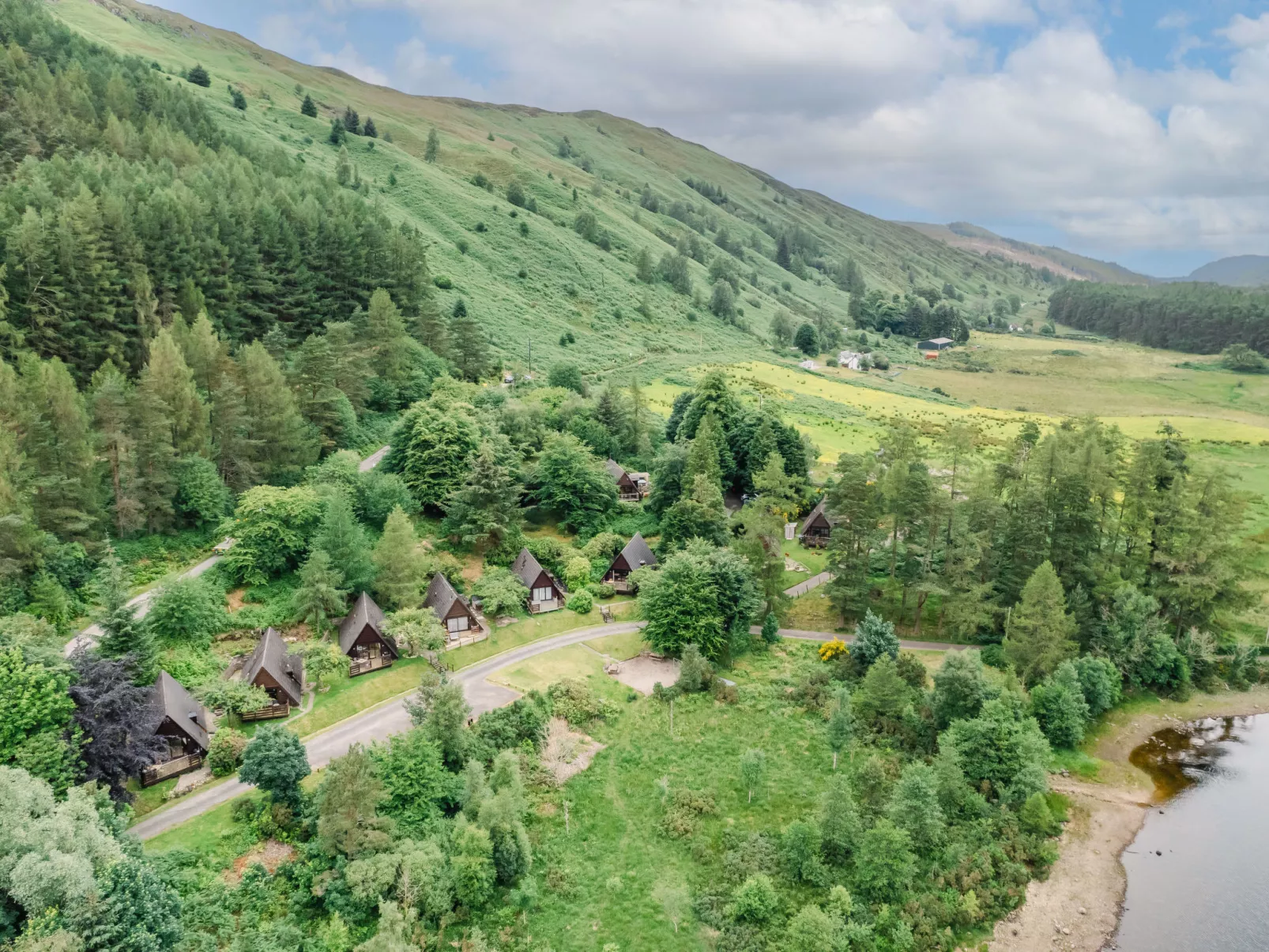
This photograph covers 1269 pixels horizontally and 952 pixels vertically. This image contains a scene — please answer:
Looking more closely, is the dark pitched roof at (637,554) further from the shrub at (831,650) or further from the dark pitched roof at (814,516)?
the dark pitched roof at (814,516)

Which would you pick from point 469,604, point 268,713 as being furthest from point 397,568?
point 268,713

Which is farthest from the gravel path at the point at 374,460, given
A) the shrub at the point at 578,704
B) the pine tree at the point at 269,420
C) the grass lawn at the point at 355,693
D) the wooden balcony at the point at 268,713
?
the shrub at the point at 578,704

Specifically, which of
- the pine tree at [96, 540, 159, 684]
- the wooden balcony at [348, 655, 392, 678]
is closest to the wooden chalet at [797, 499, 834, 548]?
the wooden balcony at [348, 655, 392, 678]

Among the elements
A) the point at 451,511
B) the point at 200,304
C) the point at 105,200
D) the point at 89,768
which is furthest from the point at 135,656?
the point at 105,200

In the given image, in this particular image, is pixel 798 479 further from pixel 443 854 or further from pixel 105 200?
pixel 105 200

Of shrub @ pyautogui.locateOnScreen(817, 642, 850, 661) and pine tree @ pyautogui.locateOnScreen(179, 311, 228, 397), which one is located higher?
pine tree @ pyautogui.locateOnScreen(179, 311, 228, 397)

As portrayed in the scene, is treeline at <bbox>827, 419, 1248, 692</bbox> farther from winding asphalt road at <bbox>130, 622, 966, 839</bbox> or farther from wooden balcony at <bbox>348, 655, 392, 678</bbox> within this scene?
wooden balcony at <bbox>348, 655, 392, 678</bbox>
